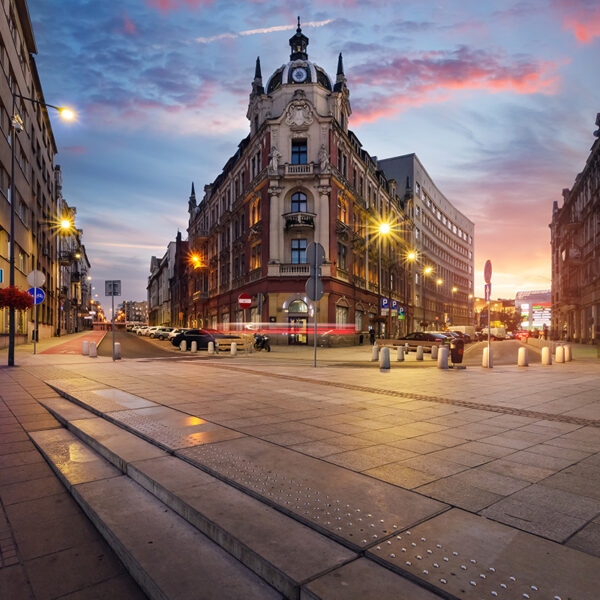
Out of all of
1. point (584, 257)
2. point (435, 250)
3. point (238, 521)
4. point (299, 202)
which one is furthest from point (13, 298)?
point (435, 250)

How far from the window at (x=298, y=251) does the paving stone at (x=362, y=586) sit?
3435 cm

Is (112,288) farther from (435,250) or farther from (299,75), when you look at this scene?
(435,250)

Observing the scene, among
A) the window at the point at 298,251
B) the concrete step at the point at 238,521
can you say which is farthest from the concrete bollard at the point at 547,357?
the window at the point at 298,251

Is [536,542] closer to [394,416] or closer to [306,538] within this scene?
[306,538]

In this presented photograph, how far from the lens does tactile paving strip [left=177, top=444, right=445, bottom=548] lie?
2.92m

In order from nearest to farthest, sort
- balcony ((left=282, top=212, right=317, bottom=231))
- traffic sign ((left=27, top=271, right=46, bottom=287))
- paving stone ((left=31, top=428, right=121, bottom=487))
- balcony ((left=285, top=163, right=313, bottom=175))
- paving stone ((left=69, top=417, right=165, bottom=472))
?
paving stone ((left=31, top=428, right=121, bottom=487)) → paving stone ((left=69, top=417, right=165, bottom=472)) → traffic sign ((left=27, top=271, right=46, bottom=287)) → balcony ((left=282, top=212, right=317, bottom=231)) → balcony ((left=285, top=163, right=313, bottom=175))

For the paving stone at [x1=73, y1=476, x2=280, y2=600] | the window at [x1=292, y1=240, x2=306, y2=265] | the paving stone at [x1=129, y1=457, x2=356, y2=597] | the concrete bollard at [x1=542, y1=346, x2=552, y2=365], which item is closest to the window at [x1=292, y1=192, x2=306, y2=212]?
the window at [x1=292, y1=240, x2=306, y2=265]

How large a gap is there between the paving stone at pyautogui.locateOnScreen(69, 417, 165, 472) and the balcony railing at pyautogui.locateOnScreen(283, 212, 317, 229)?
99.5 ft

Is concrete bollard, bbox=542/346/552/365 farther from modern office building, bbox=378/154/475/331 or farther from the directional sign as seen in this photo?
modern office building, bbox=378/154/475/331

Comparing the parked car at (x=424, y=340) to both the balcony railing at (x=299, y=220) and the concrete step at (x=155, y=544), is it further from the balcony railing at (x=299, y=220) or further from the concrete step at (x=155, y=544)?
the concrete step at (x=155, y=544)

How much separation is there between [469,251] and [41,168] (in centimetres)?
9666

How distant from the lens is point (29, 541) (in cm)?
325

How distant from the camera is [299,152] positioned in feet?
123

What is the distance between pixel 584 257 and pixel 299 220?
3359 cm
